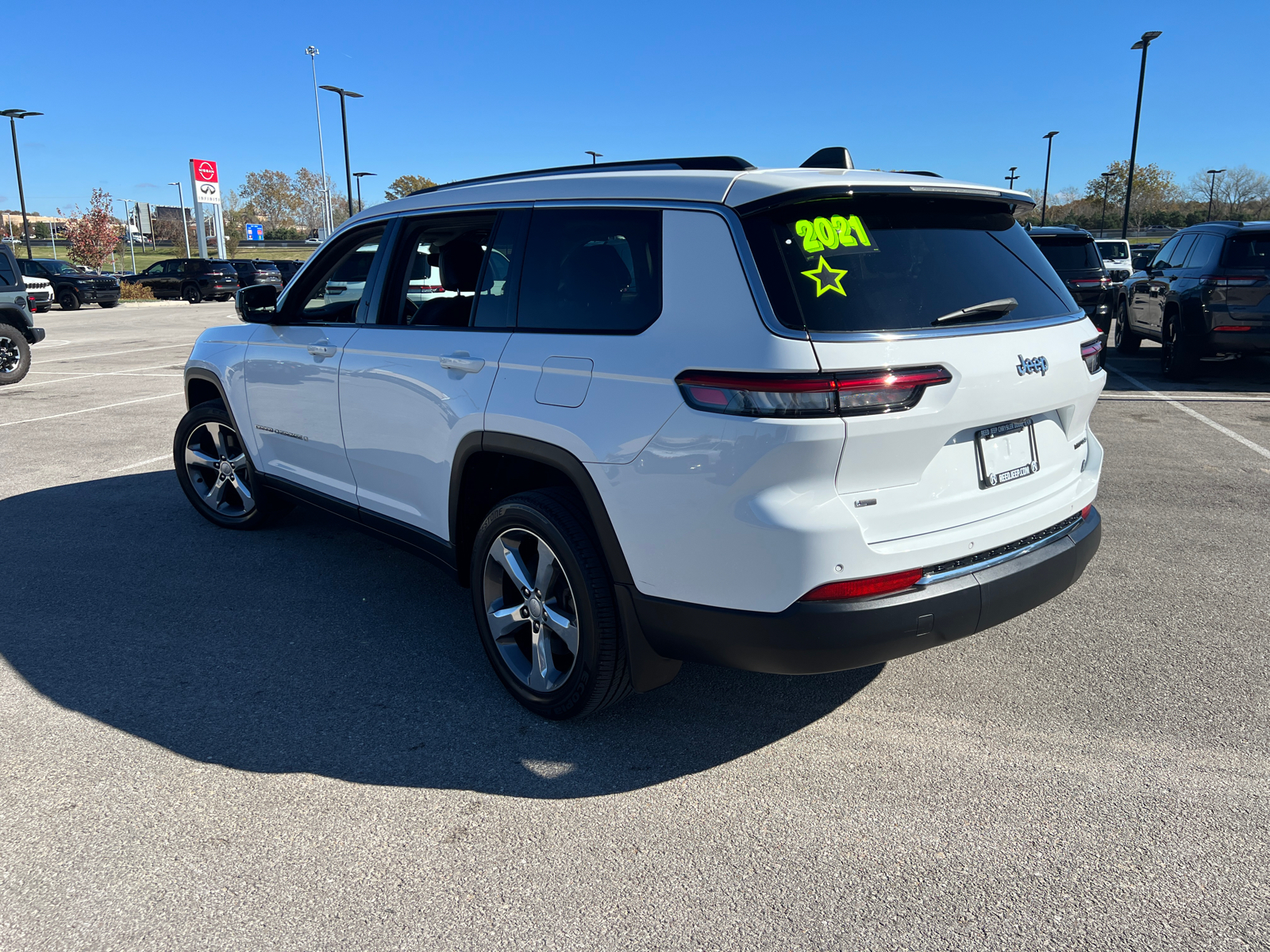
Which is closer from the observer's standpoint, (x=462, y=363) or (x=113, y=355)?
(x=462, y=363)

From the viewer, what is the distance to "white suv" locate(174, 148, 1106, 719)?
2.49 metres

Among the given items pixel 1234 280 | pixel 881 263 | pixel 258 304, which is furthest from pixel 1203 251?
pixel 258 304

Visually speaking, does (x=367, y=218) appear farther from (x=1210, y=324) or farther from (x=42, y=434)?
(x=1210, y=324)

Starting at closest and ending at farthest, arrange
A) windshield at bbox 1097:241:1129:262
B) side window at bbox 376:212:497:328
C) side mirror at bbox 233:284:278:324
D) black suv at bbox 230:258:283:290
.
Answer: side window at bbox 376:212:497:328
side mirror at bbox 233:284:278:324
windshield at bbox 1097:241:1129:262
black suv at bbox 230:258:283:290

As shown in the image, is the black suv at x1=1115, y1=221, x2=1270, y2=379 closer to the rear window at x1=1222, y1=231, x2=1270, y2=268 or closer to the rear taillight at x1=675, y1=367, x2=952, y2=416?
the rear window at x1=1222, y1=231, x2=1270, y2=268

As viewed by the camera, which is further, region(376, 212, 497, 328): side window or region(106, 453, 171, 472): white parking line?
region(106, 453, 171, 472): white parking line

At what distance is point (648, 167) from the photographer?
3.27 meters

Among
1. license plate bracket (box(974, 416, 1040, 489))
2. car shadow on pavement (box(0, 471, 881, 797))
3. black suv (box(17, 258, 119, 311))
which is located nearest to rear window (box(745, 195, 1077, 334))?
license plate bracket (box(974, 416, 1040, 489))

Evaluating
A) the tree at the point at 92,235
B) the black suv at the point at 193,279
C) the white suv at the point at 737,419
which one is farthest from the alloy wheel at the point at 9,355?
the tree at the point at 92,235

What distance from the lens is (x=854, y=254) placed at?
2.65 m

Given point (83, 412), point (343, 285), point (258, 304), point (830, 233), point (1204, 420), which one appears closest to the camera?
point (830, 233)

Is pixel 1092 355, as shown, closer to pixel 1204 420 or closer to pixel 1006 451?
pixel 1006 451

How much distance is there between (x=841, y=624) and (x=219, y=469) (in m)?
4.29

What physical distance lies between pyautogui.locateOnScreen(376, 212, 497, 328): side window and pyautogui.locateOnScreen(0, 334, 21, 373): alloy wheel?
37.6ft
